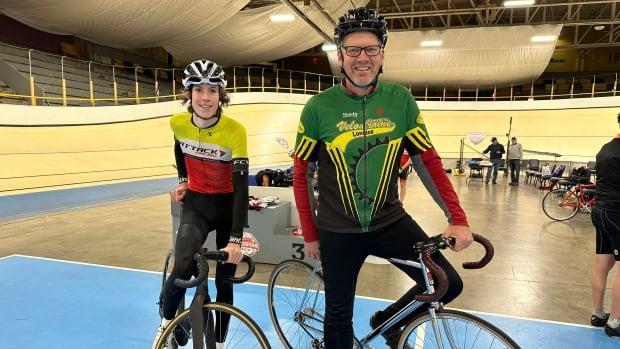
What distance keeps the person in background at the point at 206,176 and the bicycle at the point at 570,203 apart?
7.50 meters

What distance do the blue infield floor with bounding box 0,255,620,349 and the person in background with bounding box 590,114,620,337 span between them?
0.50 feet

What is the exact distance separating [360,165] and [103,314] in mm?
2821

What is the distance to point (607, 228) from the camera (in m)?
2.96

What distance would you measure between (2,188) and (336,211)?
10.4m

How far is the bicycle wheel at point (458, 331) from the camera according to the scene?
1590 millimetres

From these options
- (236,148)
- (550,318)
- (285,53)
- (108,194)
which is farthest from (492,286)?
(285,53)

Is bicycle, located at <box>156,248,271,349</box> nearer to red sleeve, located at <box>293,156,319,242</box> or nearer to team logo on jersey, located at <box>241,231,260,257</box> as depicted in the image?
red sleeve, located at <box>293,156,319,242</box>

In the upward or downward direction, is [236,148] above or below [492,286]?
above

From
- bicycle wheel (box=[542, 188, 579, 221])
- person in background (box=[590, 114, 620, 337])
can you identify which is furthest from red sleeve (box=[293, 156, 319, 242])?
bicycle wheel (box=[542, 188, 579, 221])

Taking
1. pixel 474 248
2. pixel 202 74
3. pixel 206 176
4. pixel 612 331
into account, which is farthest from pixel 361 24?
pixel 474 248

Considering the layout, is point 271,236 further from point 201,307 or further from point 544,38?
point 544,38

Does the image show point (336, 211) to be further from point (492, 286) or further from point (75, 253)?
point (75, 253)

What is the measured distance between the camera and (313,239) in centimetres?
191

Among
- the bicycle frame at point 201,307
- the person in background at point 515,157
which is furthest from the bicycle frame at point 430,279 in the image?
the person in background at point 515,157
